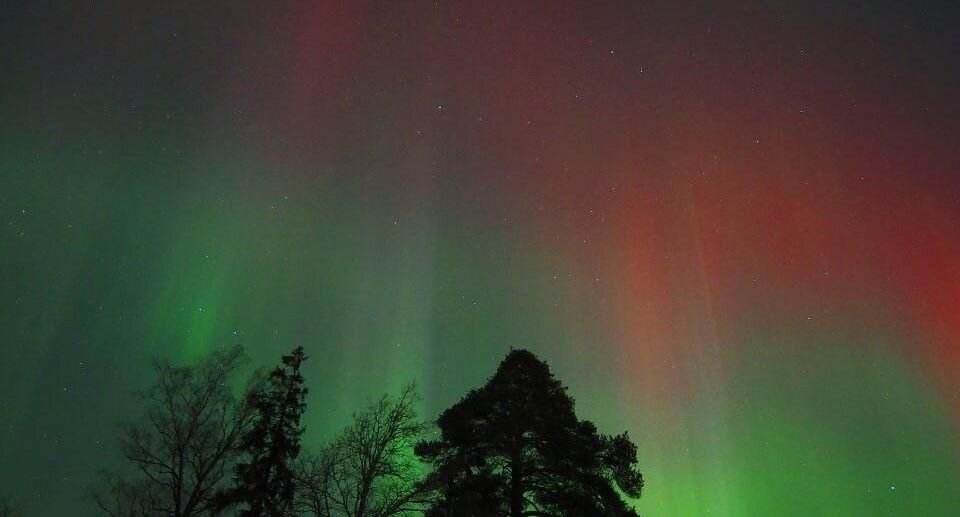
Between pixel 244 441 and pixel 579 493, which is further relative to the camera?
pixel 244 441

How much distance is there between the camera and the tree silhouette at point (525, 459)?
16641mm

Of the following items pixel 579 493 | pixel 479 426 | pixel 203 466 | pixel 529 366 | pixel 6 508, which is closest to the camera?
pixel 579 493

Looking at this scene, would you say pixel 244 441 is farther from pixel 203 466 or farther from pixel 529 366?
pixel 529 366

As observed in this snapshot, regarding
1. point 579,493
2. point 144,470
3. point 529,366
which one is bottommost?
point 579,493

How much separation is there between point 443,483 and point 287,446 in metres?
6.43

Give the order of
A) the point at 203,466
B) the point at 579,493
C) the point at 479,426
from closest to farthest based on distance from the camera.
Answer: the point at 579,493 < the point at 479,426 < the point at 203,466

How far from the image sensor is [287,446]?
20.6 metres

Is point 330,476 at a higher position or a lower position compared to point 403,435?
lower

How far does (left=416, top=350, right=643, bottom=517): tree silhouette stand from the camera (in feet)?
54.6

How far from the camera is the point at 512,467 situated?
17234mm

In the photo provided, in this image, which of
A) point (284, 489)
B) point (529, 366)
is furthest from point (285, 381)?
point (529, 366)

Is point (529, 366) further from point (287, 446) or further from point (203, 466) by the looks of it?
point (203, 466)

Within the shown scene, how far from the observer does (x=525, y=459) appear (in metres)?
17.2

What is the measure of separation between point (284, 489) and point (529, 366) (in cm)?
927
